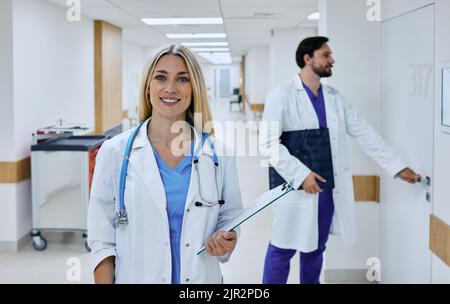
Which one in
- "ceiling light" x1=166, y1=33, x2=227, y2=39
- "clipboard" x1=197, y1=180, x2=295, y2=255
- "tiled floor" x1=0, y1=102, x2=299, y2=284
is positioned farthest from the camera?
"ceiling light" x1=166, y1=33, x2=227, y2=39

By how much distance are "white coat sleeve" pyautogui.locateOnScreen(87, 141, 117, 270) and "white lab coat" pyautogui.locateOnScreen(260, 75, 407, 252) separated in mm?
1171

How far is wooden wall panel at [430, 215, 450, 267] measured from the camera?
1.85 metres

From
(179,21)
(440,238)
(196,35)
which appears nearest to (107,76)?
(179,21)

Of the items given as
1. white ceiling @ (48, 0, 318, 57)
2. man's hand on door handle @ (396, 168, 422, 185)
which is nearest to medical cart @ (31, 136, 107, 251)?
white ceiling @ (48, 0, 318, 57)

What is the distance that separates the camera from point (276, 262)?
2471 millimetres

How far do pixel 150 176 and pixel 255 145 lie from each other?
25.1ft

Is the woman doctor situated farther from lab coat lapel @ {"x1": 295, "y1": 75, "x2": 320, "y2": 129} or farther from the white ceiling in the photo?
the white ceiling

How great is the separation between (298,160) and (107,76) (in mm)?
4058

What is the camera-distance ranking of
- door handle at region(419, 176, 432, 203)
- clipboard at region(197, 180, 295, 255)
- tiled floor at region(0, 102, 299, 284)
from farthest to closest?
tiled floor at region(0, 102, 299, 284) → door handle at region(419, 176, 432, 203) → clipboard at region(197, 180, 295, 255)

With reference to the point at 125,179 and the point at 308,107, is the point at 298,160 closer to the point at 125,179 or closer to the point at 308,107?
the point at 308,107

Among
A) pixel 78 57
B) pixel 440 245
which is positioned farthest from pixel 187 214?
pixel 78 57
